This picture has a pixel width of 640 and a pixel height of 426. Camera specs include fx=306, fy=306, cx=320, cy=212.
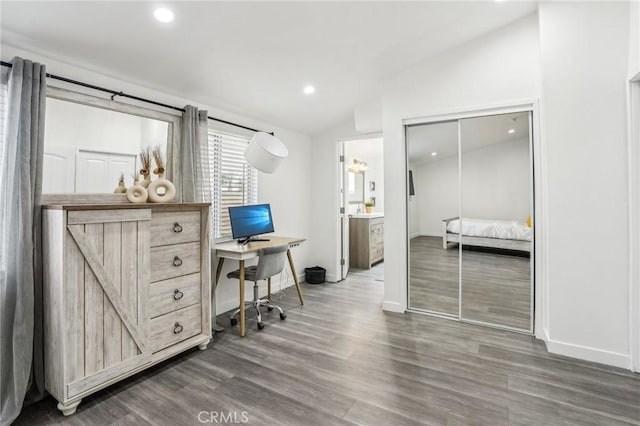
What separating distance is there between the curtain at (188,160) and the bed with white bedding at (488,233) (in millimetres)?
2661

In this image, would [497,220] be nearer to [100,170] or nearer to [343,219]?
[343,219]

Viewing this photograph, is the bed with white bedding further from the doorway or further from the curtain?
the curtain

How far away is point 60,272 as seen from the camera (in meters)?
1.86

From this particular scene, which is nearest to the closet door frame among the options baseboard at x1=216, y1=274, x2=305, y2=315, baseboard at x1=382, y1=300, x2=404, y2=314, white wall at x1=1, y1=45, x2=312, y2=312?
baseboard at x1=382, y1=300, x2=404, y2=314

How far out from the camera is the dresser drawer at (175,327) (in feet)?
7.63

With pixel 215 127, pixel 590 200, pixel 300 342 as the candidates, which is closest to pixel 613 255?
pixel 590 200

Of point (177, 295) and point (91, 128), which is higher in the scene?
point (91, 128)

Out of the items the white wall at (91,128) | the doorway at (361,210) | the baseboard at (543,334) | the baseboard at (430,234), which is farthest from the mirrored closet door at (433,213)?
the white wall at (91,128)

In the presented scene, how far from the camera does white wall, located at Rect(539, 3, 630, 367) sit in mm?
2322

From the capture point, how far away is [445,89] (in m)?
3.26

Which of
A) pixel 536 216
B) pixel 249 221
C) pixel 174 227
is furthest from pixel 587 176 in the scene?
pixel 174 227

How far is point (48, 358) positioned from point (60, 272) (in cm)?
62

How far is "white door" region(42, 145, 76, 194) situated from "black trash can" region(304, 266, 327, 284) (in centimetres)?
317

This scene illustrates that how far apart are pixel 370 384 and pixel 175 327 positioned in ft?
5.15
